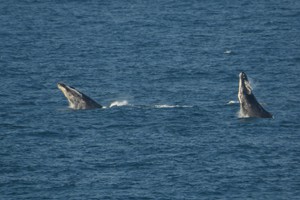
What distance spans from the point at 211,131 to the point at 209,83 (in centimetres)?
2700

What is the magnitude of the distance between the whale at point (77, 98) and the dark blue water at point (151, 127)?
989mm

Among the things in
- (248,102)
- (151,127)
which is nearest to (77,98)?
(151,127)

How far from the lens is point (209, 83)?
516ft

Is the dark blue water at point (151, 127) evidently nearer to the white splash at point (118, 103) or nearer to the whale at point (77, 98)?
the white splash at point (118, 103)

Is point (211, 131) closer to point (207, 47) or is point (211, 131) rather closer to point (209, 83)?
point (209, 83)

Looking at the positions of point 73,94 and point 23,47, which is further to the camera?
point 23,47

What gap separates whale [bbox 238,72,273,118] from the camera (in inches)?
5251

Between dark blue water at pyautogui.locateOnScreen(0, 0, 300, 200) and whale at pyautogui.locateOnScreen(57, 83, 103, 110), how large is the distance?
99cm

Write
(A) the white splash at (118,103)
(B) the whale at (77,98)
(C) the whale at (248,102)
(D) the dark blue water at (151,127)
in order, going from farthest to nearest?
(A) the white splash at (118,103) < (B) the whale at (77,98) < (C) the whale at (248,102) < (D) the dark blue water at (151,127)

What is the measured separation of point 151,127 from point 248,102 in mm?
10166

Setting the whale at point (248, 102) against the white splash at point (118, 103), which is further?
the white splash at point (118, 103)

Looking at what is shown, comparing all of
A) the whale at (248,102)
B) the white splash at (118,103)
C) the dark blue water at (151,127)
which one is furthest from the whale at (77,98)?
the whale at (248,102)

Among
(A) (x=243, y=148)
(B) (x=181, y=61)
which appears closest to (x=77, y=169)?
(A) (x=243, y=148)

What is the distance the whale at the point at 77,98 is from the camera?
5443 inches
